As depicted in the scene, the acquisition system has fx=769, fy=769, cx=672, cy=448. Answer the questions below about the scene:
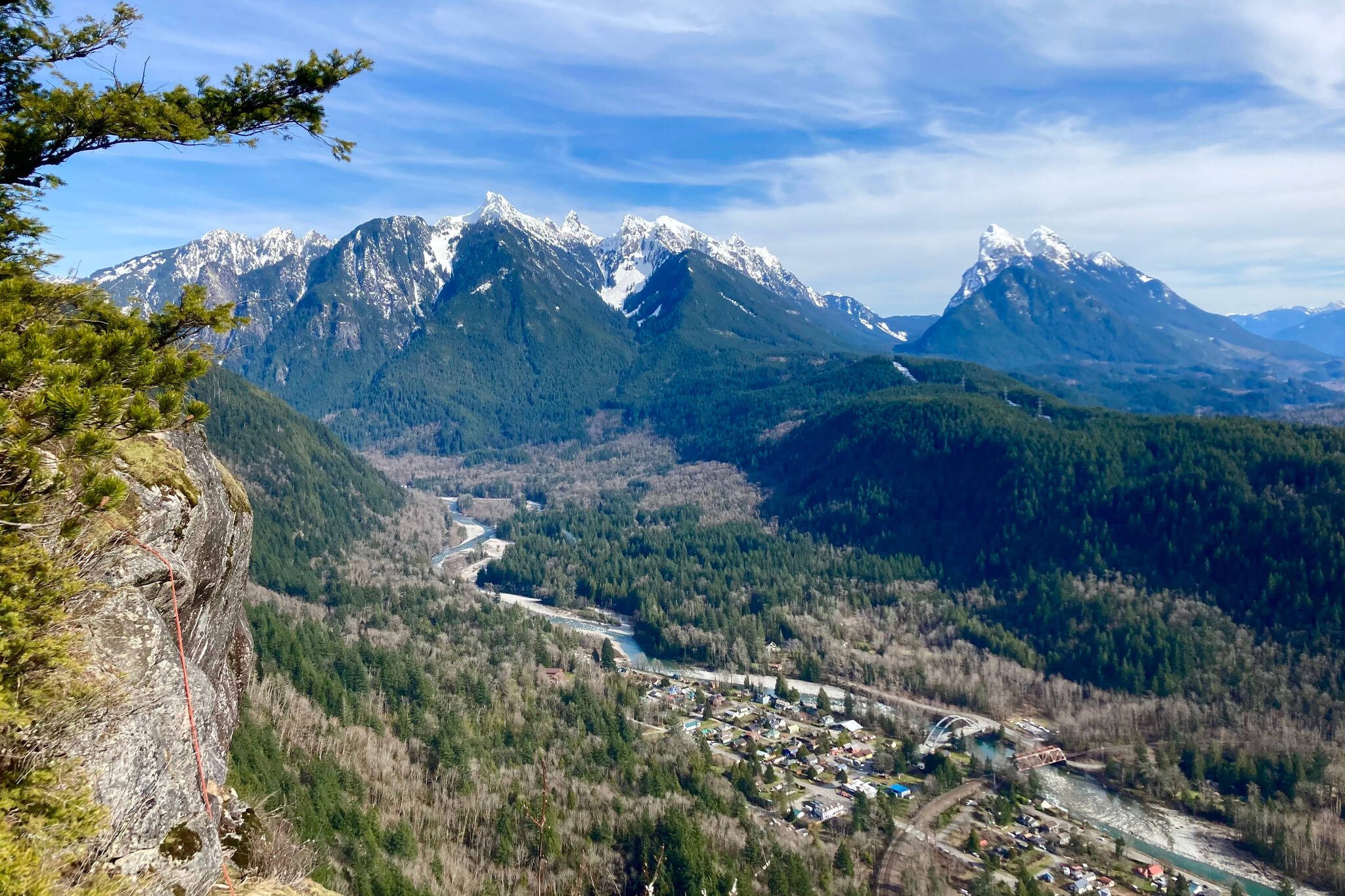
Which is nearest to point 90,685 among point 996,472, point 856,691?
point 856,691

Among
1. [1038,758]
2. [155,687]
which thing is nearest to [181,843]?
[155,687]

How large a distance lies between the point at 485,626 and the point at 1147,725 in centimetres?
8066

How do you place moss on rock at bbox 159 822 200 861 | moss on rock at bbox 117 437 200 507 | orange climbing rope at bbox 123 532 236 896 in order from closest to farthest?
moss on rock at bbox 159 822 200 861 < orange climbing rope at bbox 123 532 236 896 < moss on rock at bbox 117 437 200 507

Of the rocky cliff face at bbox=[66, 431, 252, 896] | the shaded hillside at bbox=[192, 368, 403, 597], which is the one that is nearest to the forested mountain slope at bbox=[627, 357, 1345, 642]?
the shaded hillside at bbox=[192, 368, 403, 597]

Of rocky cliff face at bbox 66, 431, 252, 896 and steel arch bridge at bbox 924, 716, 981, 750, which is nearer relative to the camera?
rocky cliff face at bbox 66, 431, 252, 896

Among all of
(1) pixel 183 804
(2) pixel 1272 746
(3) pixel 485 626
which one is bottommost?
(3) pixel 485 626

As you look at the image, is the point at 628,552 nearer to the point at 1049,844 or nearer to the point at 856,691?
the point at 856,691

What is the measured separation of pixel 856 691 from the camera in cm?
9412

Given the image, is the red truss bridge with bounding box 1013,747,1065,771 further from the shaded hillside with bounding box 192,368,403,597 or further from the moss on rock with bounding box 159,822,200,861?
the shaded hillside with bounding box 192,368,403,597

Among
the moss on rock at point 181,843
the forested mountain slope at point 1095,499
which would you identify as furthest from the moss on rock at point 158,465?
the forested mountain slope at point 1095,499

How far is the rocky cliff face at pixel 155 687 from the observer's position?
1042 cm

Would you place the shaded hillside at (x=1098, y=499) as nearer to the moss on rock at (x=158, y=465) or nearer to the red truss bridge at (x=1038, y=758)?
the red truss bridge at (x=1038, y=758)

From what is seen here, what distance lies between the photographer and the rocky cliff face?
10422 mm

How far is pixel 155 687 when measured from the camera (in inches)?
442
